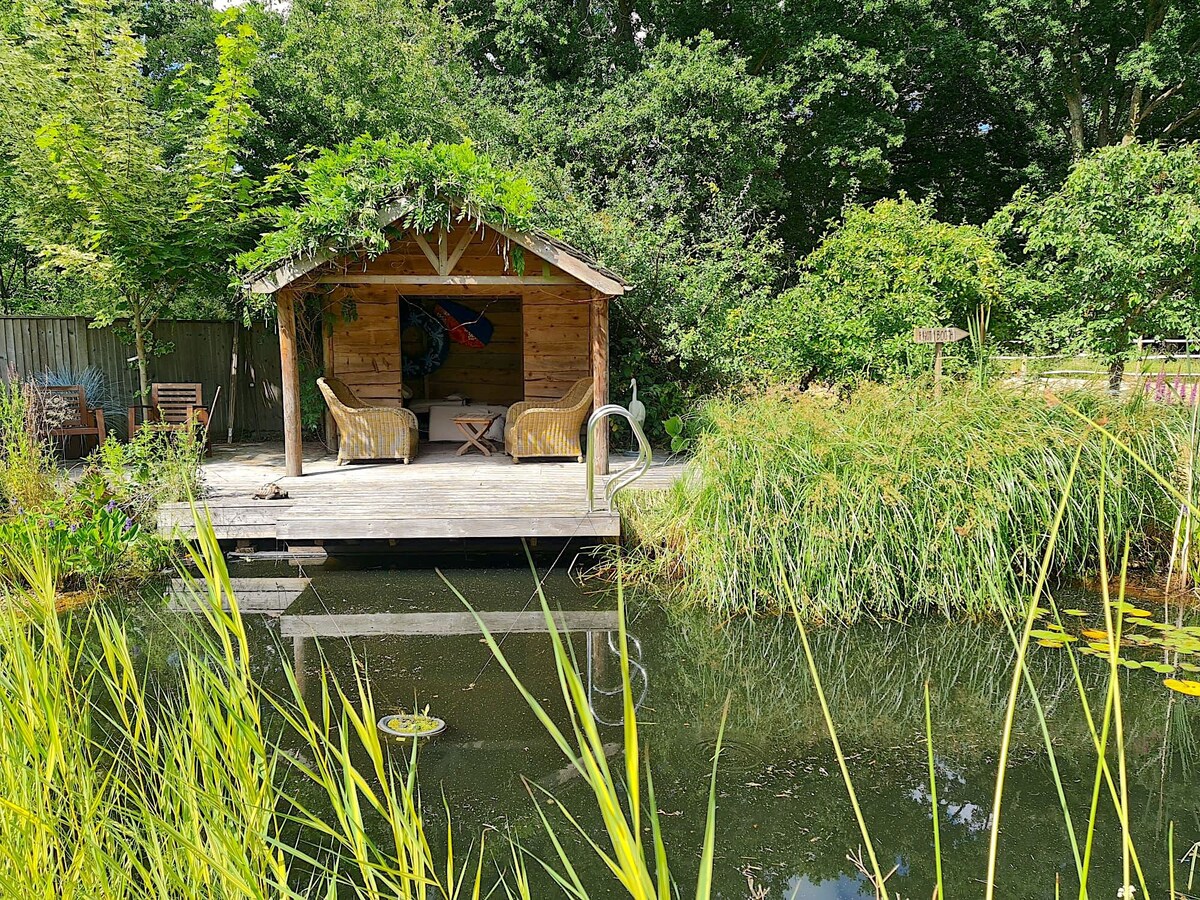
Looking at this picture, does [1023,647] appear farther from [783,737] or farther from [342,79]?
[342,79]

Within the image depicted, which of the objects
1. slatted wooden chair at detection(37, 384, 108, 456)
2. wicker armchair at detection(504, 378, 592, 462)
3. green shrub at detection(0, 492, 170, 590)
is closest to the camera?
green shrub at detection(0, 492, 170, 590)

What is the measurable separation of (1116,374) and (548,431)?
20.8 feet

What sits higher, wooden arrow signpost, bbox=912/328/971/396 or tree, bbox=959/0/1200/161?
tree, bbox=959/0/1200/161

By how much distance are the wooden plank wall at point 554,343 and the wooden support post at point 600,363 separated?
1.93 m

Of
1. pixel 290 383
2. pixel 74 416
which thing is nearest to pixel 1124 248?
pixel 290 383

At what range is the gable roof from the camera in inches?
328

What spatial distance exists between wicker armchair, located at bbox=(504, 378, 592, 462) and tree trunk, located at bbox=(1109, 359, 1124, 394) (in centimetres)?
557

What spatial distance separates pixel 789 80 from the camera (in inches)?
596

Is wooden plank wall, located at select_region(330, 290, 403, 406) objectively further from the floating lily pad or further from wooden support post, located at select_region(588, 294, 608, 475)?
the floating lily pad

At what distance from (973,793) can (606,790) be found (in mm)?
Answer: 3593

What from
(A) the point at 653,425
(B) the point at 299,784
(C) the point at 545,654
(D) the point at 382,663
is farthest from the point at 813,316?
(B) the point at 299,784

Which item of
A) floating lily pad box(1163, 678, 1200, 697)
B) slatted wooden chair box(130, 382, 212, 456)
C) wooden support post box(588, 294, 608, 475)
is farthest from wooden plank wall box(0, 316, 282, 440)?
floating lily pad box(1163, 678, 1200, 697)

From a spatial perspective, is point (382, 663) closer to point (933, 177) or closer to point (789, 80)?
point (789, 80)

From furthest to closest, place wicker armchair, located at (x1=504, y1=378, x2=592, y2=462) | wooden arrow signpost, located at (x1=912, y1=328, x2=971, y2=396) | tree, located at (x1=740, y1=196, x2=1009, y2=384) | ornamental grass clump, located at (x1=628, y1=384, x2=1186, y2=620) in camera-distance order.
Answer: tree, located at (x1=740, y1=196, x2=1009, y2=384)
wicker armchair, located at (x1=504, y1=378, x2=592, y2=462)
wooden arrow signpost, located at (x1=912, y1=328, x2=971, y2=396)
ornamental grass clump, located at (x1=628, y1=384, x2=1186, y2=620)
